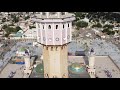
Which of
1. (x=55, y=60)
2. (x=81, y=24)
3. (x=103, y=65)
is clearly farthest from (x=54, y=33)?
(x=81, y=24)

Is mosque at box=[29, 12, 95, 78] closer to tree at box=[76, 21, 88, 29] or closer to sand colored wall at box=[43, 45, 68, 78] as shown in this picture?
sand colored wall at box=[43, 45, 68, 78]

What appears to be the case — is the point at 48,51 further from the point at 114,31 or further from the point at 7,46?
the point at 114,31

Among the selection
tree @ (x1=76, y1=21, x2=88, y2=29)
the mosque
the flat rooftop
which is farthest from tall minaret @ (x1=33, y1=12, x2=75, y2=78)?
tree @ (x1=76, y1=21, x2=88, y2=29)

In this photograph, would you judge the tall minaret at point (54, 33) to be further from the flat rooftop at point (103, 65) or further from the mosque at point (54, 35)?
the flat rooftop at point (103, 65)

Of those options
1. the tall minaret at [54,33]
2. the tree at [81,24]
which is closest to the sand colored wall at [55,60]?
the tall minaret at [54,33]

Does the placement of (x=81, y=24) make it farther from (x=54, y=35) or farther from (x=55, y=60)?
(x=54, y=35)

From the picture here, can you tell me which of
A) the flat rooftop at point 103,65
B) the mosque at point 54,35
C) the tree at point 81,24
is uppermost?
the mosque at point 54,35
